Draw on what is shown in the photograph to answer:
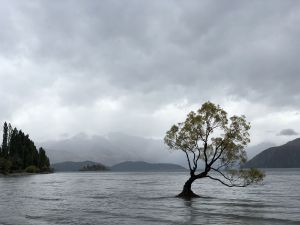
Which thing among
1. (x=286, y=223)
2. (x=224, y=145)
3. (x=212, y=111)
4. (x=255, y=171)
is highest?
(x=212, y=111)

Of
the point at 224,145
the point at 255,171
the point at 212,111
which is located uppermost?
the point at 212,111

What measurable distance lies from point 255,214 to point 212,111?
64.5 ft

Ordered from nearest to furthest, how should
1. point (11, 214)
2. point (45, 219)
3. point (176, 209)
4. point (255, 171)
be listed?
point (45, 219), point (11, 214), point (176, 209), point (255, 171)

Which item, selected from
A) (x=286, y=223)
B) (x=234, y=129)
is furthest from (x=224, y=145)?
(x=286, y=223)

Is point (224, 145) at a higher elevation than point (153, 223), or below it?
higher

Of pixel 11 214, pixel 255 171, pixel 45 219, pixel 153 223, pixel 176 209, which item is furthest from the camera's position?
pixel 255 171

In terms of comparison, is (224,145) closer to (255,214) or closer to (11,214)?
(255,214)

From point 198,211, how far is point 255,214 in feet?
23.7

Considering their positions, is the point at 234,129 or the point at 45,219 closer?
the point at 45,219

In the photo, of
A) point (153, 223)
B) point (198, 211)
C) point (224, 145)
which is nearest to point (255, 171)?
point (224, 145)

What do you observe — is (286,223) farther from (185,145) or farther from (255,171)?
(185,145)

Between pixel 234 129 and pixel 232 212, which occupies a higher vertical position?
pixel 234 129

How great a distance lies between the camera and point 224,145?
2616 inches

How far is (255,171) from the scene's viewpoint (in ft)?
216
